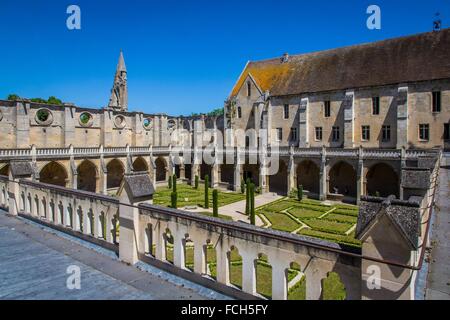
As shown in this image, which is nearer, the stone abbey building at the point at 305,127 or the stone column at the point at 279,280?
the stone column at the point at 279,280

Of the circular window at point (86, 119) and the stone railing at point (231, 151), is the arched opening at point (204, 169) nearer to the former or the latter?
the stone railing at point (231, 151)

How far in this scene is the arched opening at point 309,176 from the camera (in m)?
36.2

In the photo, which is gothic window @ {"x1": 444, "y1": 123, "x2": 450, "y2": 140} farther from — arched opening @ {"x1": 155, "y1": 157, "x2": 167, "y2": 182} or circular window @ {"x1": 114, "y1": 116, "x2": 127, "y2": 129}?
circular window @ {"x1": 114, "y1": 116, "x2": 127, "y2": 129}

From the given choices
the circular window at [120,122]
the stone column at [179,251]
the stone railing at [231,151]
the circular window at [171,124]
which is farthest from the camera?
the circular window at [171,124]

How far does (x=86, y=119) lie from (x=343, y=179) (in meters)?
32.2

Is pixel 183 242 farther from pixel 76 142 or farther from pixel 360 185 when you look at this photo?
pixel 76 142

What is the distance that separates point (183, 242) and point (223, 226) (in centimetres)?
130

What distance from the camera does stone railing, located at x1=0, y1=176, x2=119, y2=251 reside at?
802 cm

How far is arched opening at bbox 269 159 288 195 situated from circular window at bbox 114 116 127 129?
70.1ft

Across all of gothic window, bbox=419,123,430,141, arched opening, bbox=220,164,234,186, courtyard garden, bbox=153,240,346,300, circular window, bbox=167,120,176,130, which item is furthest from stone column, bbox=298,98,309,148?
courtyard garden, bbox=153,240,346,300

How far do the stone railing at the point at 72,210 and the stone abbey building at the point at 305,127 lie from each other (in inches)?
639

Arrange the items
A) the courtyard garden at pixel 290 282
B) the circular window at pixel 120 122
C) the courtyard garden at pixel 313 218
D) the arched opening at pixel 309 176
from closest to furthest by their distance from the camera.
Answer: the courtyard garden at pixel 290 282 → the courtyard garden at pixel 313 218 → the arched opening at pixel 309 176 → the circular window at pixel 120 122

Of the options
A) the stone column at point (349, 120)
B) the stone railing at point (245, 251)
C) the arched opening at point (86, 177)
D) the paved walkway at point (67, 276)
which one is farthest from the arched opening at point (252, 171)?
the stone railing at point (245, 251)

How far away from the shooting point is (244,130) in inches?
1698
